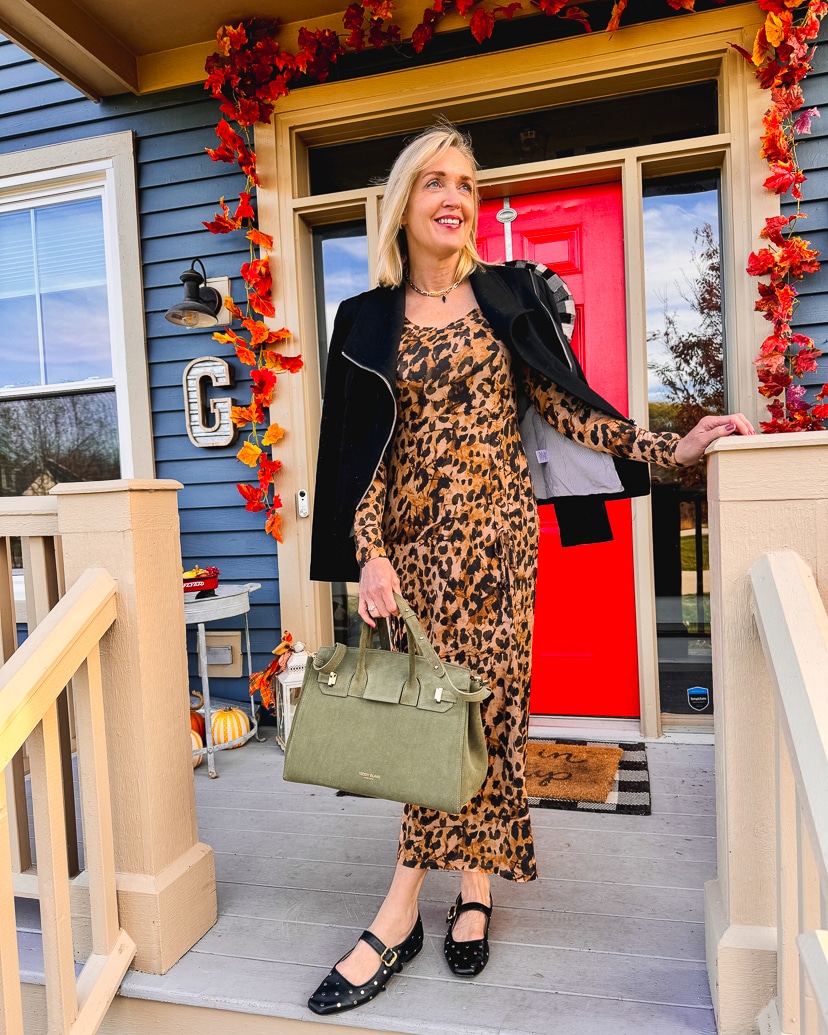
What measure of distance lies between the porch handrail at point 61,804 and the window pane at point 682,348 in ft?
6.73

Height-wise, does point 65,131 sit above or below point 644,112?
above

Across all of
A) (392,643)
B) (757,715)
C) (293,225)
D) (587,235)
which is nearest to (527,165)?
(587,235)

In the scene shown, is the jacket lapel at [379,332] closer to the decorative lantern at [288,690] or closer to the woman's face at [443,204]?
the woman's face at [443,204]

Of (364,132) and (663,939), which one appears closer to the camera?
(663,939)

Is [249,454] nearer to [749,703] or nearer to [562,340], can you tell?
[562,340]

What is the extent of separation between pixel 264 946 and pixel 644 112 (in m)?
2.91

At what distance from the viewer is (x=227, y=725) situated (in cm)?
273

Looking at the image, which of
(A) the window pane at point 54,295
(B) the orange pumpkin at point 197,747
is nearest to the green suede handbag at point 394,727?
(B) the orange pumpkin at point 197,747

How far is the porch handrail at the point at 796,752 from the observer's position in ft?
3.03

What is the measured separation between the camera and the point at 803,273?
2.42 meters

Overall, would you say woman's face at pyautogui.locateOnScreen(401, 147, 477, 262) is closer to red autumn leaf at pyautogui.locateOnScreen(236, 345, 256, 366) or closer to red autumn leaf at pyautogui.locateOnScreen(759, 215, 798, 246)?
red autumn leaf at pyautogui.locateOnScreen(759, 215, 798, 246)

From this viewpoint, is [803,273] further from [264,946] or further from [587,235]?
[264,946]

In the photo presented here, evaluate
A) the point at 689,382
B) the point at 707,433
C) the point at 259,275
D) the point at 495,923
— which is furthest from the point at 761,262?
the point at 495,923

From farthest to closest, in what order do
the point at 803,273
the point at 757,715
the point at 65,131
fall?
the point at 65,131 < the point at 803,273 < the point at 757,715
